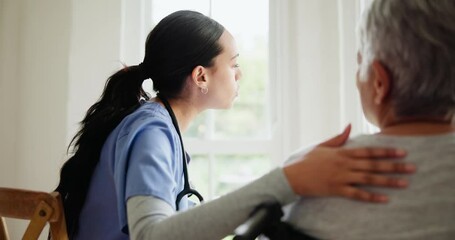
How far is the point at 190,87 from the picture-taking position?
3.78ft

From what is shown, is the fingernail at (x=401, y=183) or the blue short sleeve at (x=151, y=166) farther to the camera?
the blue short sleeve at (x=151, y=166)

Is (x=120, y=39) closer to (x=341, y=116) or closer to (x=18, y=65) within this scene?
(x=18, y=65)

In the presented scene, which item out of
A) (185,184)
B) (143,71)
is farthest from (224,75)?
(185,184)

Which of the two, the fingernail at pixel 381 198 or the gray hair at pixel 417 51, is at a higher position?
the gray hair at pixel 417 51

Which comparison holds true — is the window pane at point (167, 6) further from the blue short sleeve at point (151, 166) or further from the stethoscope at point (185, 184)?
the blue short sleeve at point (151, 166)

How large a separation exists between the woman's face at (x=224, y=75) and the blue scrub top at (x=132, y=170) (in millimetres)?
195

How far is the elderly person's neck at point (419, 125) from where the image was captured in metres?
0.62

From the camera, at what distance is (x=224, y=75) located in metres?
1.19

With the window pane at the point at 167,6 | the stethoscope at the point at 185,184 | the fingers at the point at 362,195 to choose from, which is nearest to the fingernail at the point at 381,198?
the fingers at the point at 362,195

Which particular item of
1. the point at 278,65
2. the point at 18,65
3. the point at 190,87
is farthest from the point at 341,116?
the point at 18,65

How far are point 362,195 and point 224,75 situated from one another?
2.21 ft

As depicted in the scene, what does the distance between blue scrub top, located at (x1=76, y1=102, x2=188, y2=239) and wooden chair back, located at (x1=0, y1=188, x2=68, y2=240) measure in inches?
3.0

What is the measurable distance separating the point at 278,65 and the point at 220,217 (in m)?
1.19

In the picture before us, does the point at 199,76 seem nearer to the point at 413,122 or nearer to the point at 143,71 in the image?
the point at 143,71
